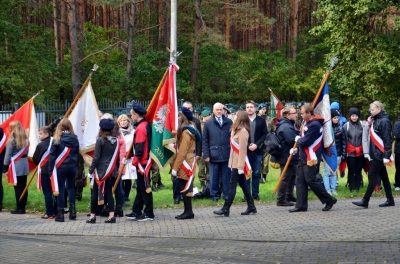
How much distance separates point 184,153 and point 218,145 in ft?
5.86

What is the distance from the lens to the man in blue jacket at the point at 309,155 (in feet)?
41.0

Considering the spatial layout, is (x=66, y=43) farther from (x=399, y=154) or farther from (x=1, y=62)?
(x=399, y=154)

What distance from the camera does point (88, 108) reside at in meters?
13.9

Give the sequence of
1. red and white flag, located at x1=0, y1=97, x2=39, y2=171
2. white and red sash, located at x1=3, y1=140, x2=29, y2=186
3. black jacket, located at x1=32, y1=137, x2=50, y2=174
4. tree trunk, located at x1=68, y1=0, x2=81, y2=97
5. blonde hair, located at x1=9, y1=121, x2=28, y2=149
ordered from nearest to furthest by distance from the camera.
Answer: black jacket, located at x1=32, y1=137, x2=50, y2=174 < blonde hair, located at x1=9, y1=121, x2=28, y2=149 < white and red sash, located at x1=3, y1=140, x2=29, y2=186 < red and white flag, located at x1=0, y1=97, x2=39, y2=171 < tree trunk, located at x1=68, y1=0, x2=81, y2=97

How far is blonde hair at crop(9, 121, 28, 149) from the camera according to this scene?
43.8 ft

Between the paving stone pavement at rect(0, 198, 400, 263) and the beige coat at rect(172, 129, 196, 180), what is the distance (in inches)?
33.3

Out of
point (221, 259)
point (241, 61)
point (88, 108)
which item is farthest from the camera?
point (241, 61)

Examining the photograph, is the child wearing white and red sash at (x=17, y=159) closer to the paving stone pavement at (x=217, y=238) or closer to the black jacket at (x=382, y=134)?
the paving stone pavement at (x=217, y=238)

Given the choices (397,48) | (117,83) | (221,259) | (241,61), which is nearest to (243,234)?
(221,259)

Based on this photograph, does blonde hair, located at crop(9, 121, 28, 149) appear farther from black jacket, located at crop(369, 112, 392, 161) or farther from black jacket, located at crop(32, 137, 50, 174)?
black jacket, located at crop(369, 112, 392, 161)

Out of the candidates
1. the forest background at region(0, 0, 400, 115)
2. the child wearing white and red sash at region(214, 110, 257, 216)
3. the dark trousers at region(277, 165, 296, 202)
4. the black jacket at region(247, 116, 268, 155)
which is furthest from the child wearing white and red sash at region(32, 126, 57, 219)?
the forest background at region(0, 0, 400, 115)

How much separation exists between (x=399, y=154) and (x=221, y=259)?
8299 millimetres

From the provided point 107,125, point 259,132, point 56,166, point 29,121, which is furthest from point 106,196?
point 259,132

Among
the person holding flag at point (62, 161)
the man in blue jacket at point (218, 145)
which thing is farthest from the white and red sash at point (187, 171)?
the person holding flag at point (62, 161)
